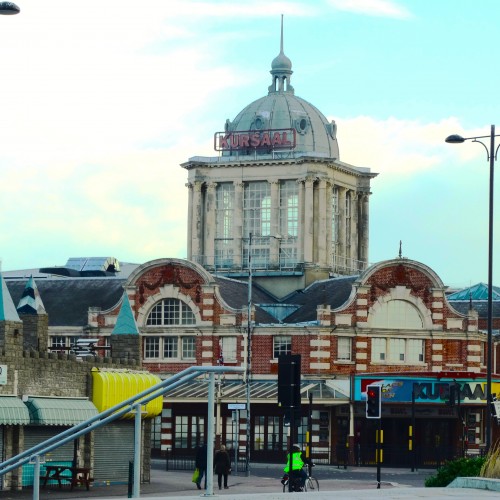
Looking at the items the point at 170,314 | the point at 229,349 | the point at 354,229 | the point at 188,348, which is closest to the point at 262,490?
the point at 229,349

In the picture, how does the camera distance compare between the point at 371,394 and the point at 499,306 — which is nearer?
the point at 371,394

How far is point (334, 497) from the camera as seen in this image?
3147cm

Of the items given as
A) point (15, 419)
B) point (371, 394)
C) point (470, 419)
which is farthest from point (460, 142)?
point (470, 419)

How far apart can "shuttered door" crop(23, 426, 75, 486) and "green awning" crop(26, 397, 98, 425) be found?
2.28 feet

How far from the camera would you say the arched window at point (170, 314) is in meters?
81.6

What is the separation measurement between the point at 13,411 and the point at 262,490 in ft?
30.3

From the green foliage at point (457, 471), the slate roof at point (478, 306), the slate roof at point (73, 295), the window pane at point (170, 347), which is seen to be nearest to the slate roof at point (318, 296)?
the window pane at point (170, 347)

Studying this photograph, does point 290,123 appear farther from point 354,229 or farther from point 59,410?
point 59,410

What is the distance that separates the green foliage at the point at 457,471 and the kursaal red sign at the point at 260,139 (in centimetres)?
5223

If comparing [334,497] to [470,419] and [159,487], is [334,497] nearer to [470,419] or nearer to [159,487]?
[159,487]

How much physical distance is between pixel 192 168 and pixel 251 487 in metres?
41.5

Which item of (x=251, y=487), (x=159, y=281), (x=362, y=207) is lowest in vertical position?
(x=251, y=487)

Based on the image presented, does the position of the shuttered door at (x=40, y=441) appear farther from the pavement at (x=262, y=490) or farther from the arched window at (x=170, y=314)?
the arched window at (x=170, y=314)

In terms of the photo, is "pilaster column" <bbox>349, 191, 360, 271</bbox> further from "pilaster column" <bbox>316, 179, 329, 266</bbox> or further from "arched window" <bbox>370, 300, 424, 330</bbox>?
"arched window" <bbox>370, 300, 424, 330</bbox>
